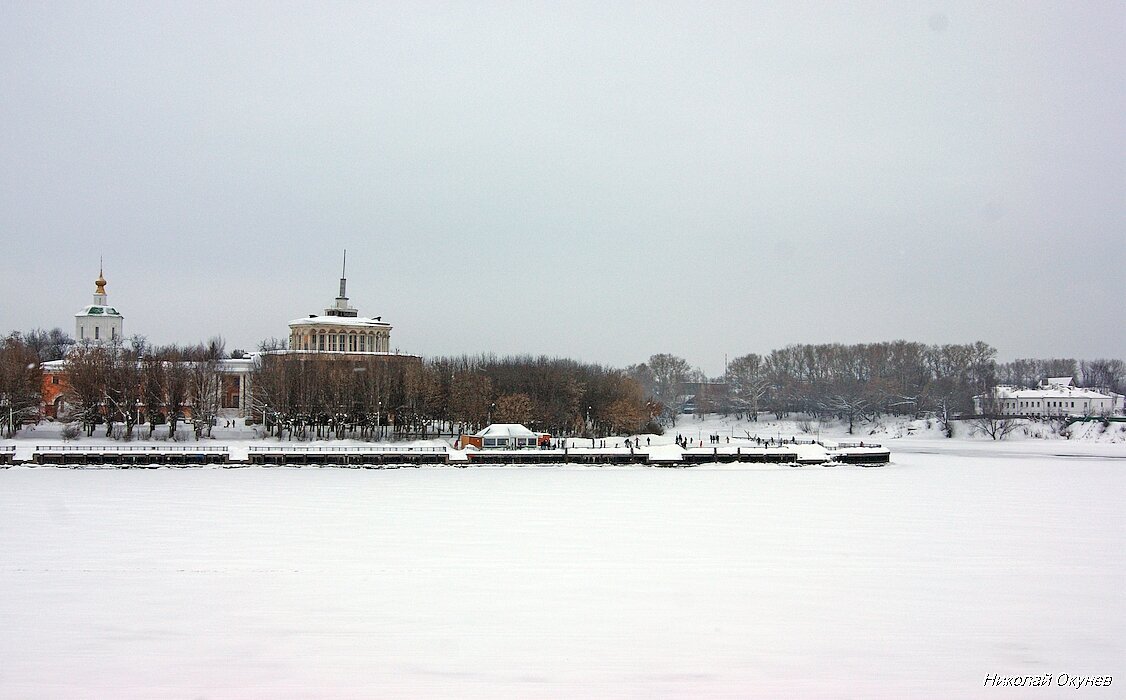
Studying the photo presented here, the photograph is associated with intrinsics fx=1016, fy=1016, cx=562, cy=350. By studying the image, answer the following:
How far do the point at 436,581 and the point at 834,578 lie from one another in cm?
738

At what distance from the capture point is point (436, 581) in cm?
1839

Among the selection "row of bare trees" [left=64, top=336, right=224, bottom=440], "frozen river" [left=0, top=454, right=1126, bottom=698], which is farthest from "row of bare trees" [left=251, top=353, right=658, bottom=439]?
"frozen river" [left=0, top=454, right=1126, bottom=698]

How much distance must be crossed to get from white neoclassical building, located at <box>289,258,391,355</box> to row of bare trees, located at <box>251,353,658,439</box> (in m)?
9.28

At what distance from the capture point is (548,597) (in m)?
17.1

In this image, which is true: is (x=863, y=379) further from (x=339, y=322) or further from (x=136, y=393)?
(x=136, y=393)

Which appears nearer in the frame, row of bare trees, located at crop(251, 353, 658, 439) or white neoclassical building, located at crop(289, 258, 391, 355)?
row of bare trees, located at crop(251, 353, 658, 439)

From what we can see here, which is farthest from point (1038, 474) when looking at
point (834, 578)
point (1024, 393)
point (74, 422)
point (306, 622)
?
point (1024, 393)

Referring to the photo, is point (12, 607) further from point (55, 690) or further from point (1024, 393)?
point (1024, 393)

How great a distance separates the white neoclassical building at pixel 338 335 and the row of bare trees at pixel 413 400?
9285 millimetres

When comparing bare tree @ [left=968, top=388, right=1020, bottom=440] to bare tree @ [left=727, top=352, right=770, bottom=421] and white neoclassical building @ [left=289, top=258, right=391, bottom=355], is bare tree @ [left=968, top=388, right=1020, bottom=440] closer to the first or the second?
bare tree @ [left=727, top=352, right=770, bottom=421]

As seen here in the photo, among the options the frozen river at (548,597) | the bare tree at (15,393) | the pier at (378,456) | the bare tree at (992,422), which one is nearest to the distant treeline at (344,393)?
the bare tree at (15,393)

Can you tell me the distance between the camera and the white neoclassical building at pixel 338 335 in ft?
293

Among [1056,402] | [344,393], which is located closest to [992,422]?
[1056,402]

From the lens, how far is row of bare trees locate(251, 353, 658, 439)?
218 feet
